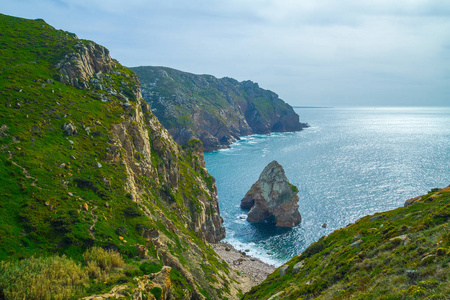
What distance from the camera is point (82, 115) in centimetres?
4531

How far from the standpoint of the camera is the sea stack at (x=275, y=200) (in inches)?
3661

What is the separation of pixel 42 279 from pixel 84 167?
21.3 m

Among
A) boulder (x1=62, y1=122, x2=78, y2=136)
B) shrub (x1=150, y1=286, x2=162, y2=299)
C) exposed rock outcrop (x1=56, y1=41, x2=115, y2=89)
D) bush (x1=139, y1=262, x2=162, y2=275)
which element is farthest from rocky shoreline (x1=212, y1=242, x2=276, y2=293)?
exposed rock outcrop (x1=56, y1=41, x2=115, y2=89)

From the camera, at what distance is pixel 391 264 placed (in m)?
20.9

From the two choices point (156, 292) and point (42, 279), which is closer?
point (42, 279)

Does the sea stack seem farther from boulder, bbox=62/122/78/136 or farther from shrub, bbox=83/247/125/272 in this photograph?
shrub, bbox=83/247/125/272

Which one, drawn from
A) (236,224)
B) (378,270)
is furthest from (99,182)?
(236,224)

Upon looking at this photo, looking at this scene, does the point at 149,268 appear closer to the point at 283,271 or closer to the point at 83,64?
the point at 283,271

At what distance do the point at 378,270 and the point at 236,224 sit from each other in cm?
7743

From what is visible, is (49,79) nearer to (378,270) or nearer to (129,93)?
(129,93)

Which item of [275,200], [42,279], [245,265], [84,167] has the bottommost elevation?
[245,265]

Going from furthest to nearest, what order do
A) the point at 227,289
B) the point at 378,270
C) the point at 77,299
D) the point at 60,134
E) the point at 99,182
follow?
the point at 227,289
the point at 60,134
the point at 99,182
the point at 378,270
the point at 77,299

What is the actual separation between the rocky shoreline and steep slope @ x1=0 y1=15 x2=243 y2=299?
29.9 ft

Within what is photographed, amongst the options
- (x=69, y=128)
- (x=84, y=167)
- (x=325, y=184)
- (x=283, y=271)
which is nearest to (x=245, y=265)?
(x=283, y=271)
